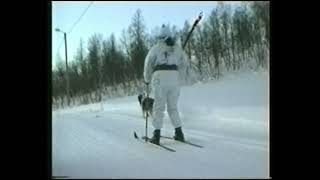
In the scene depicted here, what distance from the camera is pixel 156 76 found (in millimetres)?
2729

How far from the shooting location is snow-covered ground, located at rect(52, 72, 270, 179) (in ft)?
8.18

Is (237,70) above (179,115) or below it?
above

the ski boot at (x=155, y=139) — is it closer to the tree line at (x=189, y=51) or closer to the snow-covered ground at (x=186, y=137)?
the snow-covered ground at (x=186, y=137)

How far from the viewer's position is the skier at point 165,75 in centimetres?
264

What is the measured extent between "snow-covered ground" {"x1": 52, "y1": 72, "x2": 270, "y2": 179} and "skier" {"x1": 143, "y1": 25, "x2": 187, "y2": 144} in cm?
4

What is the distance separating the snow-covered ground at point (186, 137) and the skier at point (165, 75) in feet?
0.13

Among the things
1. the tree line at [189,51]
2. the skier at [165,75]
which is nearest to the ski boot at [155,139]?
the skier at [165,75]

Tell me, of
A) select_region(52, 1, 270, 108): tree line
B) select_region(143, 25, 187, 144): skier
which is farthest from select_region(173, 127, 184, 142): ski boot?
select_region(52, 1, 270, 108): tree line
